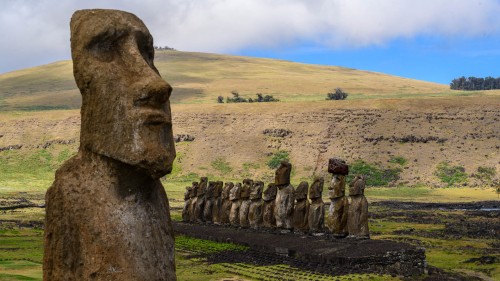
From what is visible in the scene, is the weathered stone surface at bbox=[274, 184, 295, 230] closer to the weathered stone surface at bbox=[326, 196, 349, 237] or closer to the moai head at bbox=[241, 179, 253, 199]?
the moai head at bbox=[241, 179, 253, 199]

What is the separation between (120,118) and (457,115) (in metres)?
70.8

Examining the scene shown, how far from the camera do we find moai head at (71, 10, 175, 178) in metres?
5.61

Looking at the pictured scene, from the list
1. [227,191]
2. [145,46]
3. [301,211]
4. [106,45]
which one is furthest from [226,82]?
[106,45]

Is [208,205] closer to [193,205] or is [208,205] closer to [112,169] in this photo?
[193,205]

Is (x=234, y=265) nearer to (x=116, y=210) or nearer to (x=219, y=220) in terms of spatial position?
(x=219, y=220)

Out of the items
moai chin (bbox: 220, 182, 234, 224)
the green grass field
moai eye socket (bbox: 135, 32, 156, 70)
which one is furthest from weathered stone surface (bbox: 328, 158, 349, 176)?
moai eye socket (bbox: 135, 32, 156, 70)

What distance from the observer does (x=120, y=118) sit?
18.6 feet

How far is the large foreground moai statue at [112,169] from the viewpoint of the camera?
5637 millimetres

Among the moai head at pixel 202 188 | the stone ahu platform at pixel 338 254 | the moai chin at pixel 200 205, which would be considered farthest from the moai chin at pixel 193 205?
the stone ahu platform at pixel 338 254

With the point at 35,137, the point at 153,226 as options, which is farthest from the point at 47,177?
the point at 153,226

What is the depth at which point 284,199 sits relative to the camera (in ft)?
83.8

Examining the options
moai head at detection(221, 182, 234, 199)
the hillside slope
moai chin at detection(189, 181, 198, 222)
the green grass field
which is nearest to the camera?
the green grass field

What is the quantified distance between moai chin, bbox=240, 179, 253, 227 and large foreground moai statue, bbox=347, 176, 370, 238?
6988 millimetres

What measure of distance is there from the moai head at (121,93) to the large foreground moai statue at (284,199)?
19.7 meters
